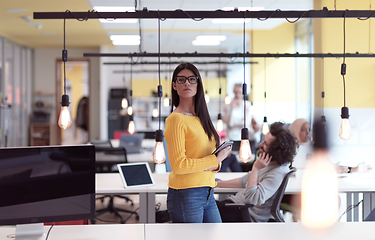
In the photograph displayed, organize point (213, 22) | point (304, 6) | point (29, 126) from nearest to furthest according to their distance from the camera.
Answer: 1. point (304, 6)
2. point (213, 22)
3. point (29, 126)

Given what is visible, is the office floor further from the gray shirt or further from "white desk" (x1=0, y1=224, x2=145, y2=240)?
"white desk" (x1=0, y1=224, x2=145, y2=240)

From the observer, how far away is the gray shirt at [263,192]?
2838mm

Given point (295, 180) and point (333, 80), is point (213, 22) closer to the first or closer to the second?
point (333, 80)

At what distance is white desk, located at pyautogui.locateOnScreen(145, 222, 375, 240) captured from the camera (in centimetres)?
184

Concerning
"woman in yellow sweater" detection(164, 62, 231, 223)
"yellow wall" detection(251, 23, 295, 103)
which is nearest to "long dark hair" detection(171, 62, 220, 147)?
"woman in yellow sweater" detection(164, 62, 231, 223)

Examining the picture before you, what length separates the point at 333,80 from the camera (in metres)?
5.53

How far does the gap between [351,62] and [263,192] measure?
280cm

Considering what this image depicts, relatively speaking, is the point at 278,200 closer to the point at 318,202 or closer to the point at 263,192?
the point at 263,192

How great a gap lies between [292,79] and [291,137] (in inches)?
240

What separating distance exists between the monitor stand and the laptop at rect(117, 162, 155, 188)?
1.31m

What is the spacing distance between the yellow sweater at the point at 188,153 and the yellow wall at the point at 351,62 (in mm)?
2841

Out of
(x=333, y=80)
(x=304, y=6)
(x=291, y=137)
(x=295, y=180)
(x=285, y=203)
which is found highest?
(x=304, y=6)

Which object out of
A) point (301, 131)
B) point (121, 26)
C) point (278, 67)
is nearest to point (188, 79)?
point (301, 131)

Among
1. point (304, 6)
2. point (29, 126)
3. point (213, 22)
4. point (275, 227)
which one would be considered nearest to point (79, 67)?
point (29, 126)
